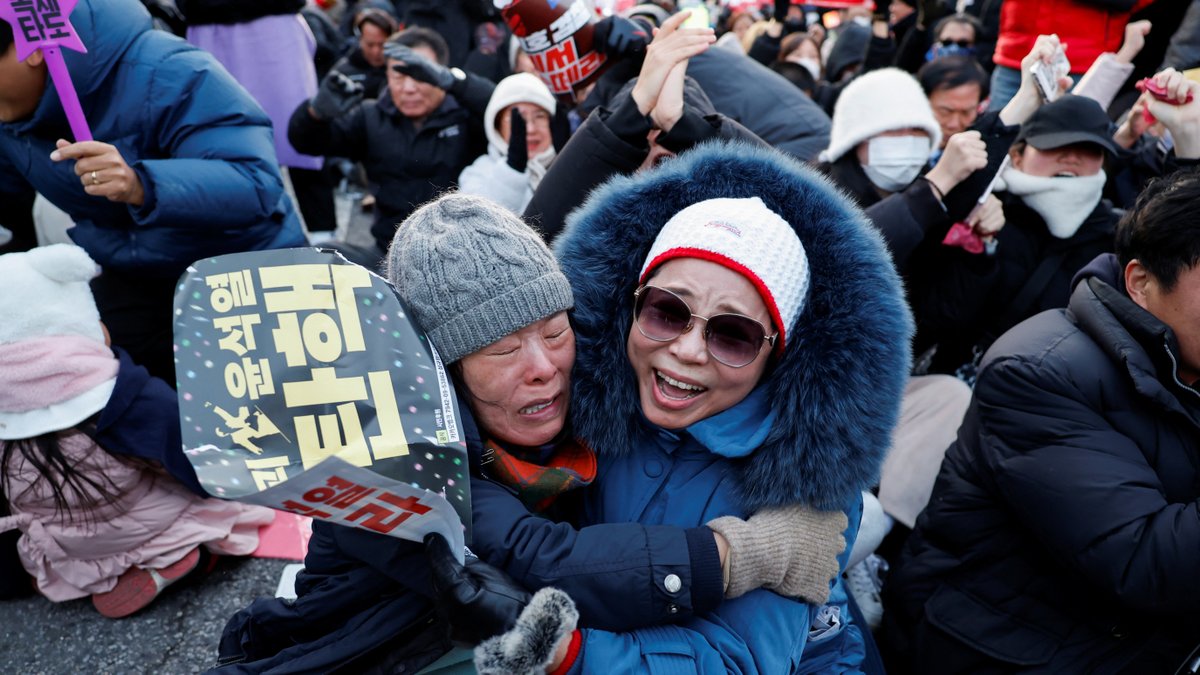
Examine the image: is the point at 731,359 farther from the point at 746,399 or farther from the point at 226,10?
the point at 226,10

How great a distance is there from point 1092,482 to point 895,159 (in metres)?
1.69

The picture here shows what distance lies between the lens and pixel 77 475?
7.93ft

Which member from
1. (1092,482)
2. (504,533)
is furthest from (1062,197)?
(504,533)

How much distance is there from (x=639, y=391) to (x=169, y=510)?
1754mm

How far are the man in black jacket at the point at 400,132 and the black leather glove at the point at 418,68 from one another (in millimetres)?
34

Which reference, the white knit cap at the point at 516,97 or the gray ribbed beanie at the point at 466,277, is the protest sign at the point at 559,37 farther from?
the gray ribbed beanie at the point at 466,277

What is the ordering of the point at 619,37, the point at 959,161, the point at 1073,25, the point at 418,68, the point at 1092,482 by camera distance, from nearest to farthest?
1. the point at 1092,482
2. the point at 959,161
3. the point at 619,37
4. the point at 418,68
5. the point at 1073,25

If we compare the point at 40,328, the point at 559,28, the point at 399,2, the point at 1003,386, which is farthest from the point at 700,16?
the point at 399,2

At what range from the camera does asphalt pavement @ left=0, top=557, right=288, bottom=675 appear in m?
2.52

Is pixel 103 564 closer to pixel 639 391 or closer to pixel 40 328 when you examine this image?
pixel 40 328

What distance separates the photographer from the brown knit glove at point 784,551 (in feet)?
5.15

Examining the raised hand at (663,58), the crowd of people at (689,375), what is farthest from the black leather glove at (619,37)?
the raised hand at (663,58)

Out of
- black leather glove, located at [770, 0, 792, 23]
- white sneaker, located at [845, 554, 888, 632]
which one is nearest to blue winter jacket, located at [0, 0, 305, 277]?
white sneaker, located at [845, 554, 888, 632]

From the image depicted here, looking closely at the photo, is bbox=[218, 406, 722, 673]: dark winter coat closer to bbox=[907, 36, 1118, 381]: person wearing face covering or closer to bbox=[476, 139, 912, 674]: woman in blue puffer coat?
bbox=[476, 139, 912, 674]: woman in blue puffer coat
